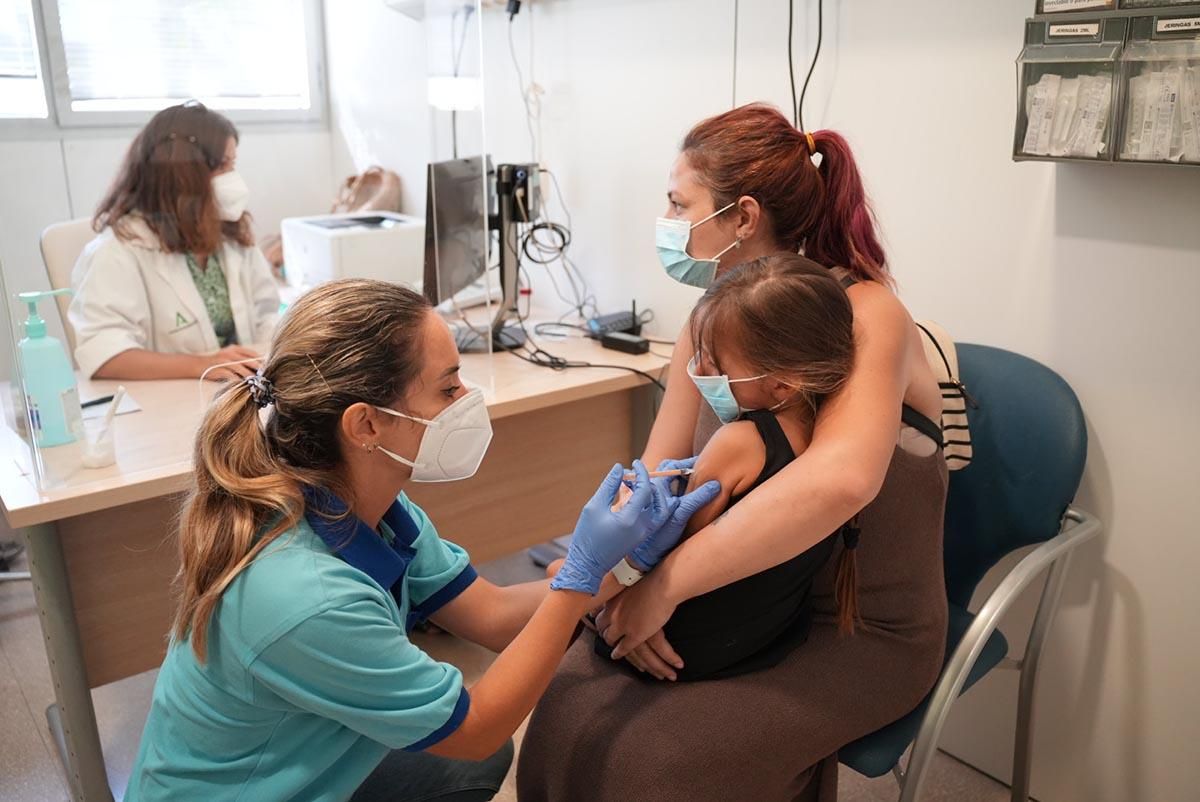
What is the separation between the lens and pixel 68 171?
191 centimetres

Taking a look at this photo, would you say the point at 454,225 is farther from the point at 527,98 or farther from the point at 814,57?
the point at 814,57

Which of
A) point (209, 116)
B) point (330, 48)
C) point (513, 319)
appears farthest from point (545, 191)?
point (209, 116)

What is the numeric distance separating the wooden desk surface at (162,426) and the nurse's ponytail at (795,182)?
0.71 m

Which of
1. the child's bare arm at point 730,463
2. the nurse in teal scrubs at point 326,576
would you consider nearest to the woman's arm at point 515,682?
the nurse in teal scrubs at point 326,576

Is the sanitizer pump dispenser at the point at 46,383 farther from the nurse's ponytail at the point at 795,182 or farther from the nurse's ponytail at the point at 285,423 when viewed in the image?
the nurse's ponytail at the point at 795,182

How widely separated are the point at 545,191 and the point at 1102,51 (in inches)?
61.0

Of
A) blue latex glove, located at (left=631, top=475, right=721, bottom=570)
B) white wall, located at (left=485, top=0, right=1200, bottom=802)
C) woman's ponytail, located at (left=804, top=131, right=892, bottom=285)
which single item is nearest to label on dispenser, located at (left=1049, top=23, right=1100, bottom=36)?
white wall, located at (left=485, top=0, right=1200, bottom=802)

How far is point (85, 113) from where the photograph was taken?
1.90m

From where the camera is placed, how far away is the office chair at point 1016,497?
1574mm

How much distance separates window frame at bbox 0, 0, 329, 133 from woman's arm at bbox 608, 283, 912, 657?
1.42m

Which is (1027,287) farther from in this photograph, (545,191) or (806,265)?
(545,191)

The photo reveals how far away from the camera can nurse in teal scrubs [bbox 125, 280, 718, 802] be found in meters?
1.01

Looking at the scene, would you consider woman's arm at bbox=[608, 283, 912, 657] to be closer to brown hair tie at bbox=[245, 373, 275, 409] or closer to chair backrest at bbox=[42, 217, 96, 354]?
brown hair tie at bbox=[245, 373, 275, 409]

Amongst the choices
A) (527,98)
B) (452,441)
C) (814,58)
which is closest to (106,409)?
(452,441)
